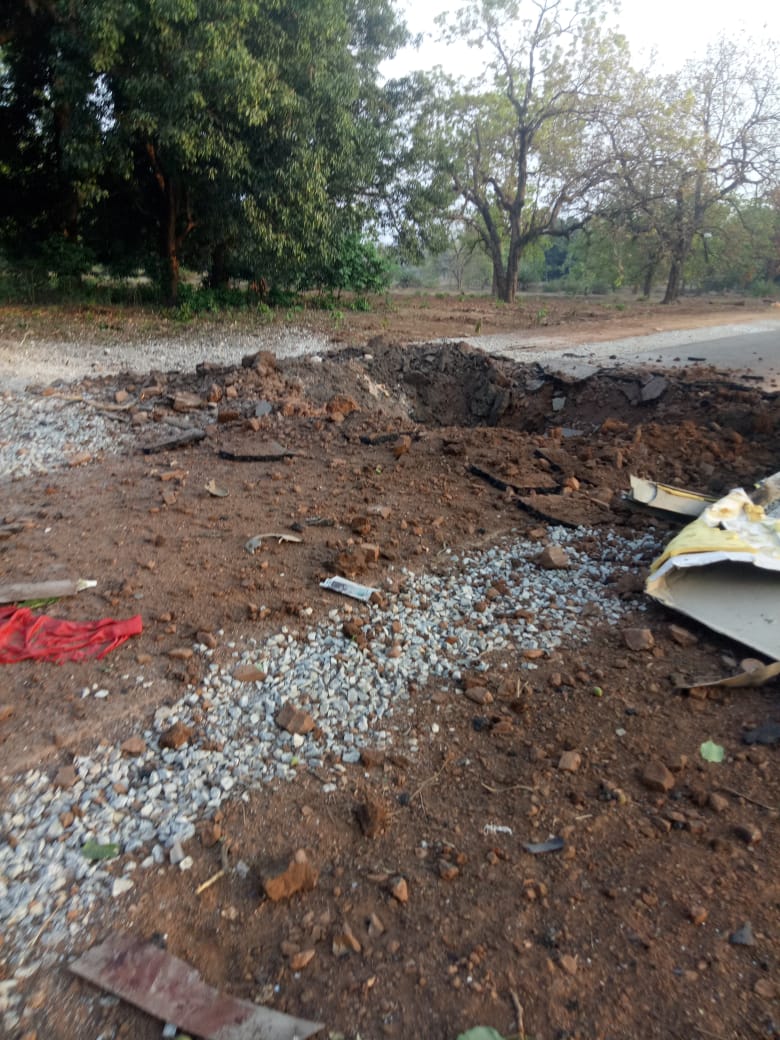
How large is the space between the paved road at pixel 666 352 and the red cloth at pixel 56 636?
6.30 m

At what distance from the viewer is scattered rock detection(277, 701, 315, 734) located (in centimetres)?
302

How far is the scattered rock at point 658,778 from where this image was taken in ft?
8.76

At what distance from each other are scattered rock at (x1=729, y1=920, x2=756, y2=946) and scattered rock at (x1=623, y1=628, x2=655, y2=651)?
1.51 meters

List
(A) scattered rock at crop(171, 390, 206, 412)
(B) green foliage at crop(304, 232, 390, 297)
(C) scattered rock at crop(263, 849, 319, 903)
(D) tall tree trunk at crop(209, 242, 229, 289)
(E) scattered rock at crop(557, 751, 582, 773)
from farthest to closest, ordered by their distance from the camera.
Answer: (B) green foliage at crop(304, 232, 390, 297) → (D) tall tree trunk at crop(209, 242, 229, 289) → (A) scattered rock at crop(171, 390, 206, 412) → (E) scattered rock at crop(557, 751, 582, 773) → (C) scattered rock at crop(263, 849, 319, 903)

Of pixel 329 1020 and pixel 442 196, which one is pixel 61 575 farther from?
pixel 442 196

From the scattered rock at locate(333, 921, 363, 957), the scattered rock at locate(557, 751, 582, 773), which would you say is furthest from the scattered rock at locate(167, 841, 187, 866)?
the scattered rock at locate(557, 751, 582, 773)

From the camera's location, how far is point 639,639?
357 cm

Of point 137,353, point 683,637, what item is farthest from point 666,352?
point 683,637

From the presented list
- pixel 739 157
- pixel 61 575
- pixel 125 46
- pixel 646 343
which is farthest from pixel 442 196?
pixel 61 575

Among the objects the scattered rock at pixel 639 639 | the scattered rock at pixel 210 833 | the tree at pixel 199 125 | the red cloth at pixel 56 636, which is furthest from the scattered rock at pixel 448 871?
the tree at pixel 199 125

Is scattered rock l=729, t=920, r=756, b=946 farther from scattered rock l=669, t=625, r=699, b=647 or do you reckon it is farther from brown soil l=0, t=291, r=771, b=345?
brown soil l=0, t=291, r=771, b=345

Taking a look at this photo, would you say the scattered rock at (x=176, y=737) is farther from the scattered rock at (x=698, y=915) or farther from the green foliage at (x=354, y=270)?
the green foliage at (x=354, y=270)

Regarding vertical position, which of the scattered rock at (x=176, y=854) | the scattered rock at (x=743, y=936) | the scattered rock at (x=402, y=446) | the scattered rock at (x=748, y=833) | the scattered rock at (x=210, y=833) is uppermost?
the scattered rock at (x=402, y=446)

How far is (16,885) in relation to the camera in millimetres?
2326
